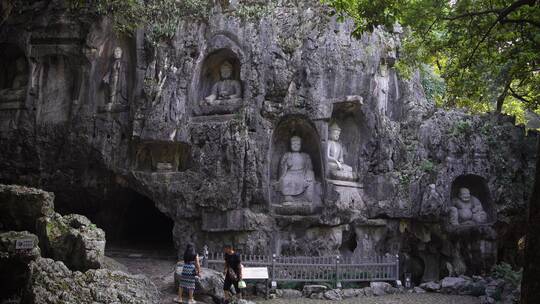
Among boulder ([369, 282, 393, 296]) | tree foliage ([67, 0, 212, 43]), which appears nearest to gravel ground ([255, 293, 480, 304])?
boulder ([369, 282, 393, 296])

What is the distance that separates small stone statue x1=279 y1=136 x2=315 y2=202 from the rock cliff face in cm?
6

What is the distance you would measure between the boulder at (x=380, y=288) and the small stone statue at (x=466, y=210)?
3.03 metres

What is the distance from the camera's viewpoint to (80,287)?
803 cm

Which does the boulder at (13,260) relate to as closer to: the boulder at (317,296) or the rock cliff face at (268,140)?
the rock cliff face at (268,140)

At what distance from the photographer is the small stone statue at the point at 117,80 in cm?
1591

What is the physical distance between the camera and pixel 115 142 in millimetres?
15312

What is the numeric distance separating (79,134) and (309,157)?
7.30 metres

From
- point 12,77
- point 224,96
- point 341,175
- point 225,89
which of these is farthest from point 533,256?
point 12,77

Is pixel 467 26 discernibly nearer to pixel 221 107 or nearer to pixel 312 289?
pixel 312 289

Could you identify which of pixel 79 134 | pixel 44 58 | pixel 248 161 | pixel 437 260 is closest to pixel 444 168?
pixel 437 260

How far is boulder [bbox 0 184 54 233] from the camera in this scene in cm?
1019

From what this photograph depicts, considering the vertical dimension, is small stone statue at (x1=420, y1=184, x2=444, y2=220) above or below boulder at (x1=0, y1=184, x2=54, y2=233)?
above

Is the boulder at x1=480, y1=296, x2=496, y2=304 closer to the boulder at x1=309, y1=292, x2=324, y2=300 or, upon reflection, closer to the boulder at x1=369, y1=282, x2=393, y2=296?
the boulder at x1=369, y1=282, x2=393, y2=296

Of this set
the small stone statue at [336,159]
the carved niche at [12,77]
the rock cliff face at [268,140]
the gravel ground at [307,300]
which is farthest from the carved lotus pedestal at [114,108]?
the small stone statue at [336,159]
